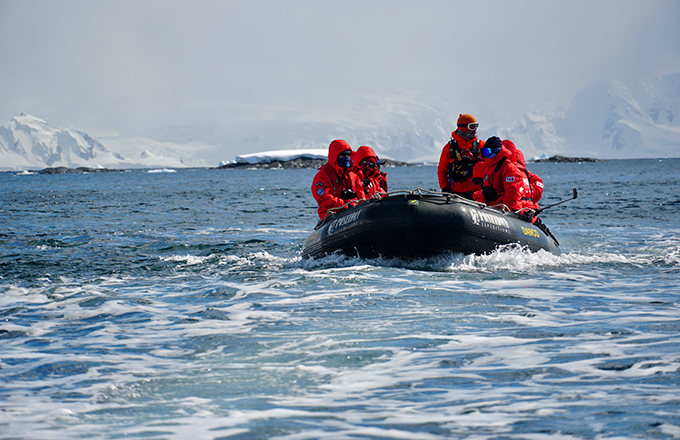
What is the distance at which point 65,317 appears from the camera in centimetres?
625

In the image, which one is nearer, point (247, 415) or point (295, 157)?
point (247, 415)

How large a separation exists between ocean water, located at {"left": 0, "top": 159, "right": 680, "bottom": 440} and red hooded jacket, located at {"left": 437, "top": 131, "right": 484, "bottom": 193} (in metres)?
2.17

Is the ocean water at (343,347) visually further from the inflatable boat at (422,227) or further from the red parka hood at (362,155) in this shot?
the red parka hood at (362,155)

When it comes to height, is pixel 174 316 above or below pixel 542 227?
below

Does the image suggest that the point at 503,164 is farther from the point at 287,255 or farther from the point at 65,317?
the point at 65,317

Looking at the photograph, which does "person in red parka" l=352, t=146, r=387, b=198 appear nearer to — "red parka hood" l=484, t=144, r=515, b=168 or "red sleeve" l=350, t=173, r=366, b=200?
"red sleeve" l=350, t=173, r=366, b=200

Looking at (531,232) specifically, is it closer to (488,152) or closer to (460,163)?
(488,152)

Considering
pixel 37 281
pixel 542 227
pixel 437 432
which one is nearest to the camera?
pixel 437 432

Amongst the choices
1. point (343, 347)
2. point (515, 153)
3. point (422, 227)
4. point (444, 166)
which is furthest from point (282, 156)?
point (343, 347)

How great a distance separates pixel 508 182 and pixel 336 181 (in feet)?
8.88

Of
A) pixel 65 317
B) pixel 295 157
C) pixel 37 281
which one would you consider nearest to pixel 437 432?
pixel 65 317

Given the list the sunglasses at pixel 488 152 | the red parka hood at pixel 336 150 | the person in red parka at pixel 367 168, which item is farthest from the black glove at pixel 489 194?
the red parka hood at pixel 336 150

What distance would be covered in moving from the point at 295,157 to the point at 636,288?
141533 millimetres

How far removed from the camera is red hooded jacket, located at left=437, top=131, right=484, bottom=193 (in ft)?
36.0
